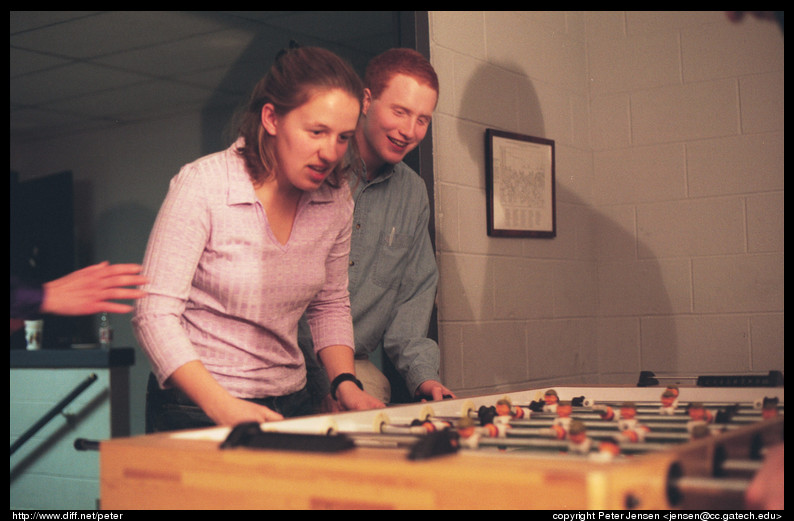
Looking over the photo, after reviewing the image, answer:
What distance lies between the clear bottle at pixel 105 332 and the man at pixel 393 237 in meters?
4.52

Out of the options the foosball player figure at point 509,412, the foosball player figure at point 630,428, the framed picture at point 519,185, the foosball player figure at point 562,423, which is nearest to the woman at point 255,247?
the foosball player figure at point 509,412

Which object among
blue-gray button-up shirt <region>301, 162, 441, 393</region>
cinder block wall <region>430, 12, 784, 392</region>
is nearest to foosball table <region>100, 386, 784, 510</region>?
blue-gray button-up shirt <region>301, 162, 441, 393</region>

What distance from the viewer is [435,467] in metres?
1.05

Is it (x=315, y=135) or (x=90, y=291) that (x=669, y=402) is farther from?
(x=90, y=291)

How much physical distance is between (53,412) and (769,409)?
398 cm

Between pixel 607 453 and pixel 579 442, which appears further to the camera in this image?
pixel 579 442

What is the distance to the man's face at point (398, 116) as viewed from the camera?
2434mm

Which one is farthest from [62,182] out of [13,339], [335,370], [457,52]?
[335,370]

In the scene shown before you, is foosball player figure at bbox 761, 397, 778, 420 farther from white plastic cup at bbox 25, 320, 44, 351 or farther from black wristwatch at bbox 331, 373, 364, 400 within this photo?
white plastic cup at bbox 25, 320, 44, 351

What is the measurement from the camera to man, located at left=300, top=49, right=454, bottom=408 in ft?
8.04

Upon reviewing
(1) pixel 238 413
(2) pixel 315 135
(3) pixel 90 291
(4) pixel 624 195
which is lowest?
(1) pixel 238 413

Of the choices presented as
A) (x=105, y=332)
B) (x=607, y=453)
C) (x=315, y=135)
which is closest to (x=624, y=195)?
(x=315, y=135)
